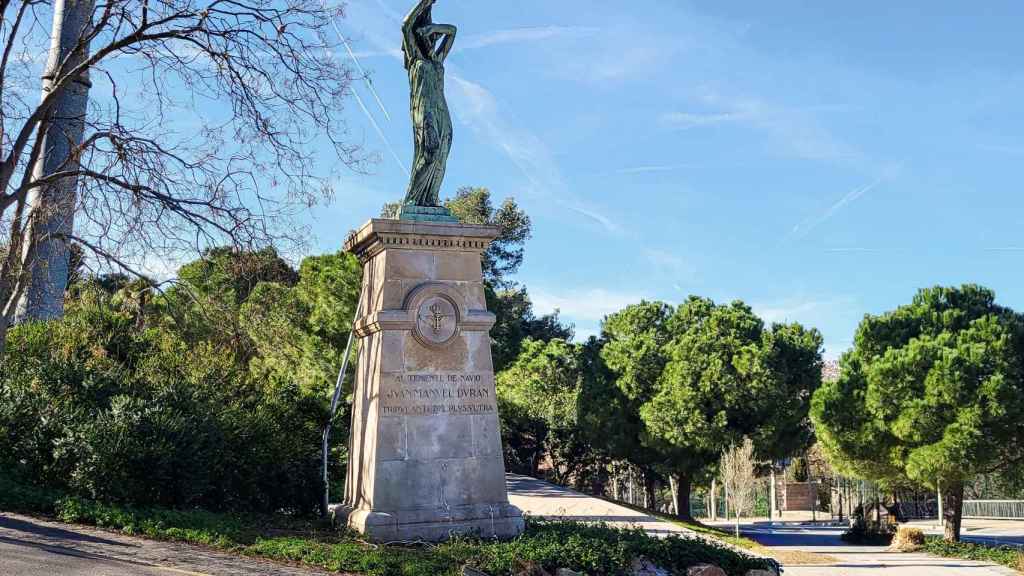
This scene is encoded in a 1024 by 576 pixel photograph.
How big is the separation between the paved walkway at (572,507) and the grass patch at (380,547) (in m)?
9.26

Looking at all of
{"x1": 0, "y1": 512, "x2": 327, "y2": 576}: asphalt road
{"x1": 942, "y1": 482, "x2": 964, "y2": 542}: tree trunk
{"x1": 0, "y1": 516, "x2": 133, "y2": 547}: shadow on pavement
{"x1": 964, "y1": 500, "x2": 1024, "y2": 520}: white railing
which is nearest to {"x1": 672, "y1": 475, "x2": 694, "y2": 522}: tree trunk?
{"x1": 942, "y1": 482, "x2": 964, "y2": 542}: tree trunk

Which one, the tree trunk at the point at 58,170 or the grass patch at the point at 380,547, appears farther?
the tree trunk at the point at 58,170

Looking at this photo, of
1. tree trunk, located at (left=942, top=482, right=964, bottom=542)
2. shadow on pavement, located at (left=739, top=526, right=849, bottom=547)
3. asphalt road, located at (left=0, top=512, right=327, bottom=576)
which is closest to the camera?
asphalt road, located at (left=0, top=512, right=327, bottom=576)

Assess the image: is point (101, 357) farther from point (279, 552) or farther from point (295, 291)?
point (295, 291)

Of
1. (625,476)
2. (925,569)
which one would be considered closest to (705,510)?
(625,476)

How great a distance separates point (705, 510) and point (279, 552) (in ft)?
148

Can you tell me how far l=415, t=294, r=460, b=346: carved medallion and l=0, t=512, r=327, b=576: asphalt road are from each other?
3316 millimetres

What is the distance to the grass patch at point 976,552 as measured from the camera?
2164 cm

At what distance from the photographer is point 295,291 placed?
25.9 m

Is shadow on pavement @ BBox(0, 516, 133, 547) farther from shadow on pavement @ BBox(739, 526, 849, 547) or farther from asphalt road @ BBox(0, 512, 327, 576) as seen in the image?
shadow on pavement @ BBox(739, 526, 849, 547)

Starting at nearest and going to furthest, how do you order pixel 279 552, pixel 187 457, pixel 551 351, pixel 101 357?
1. pixel 279 552
2. pixel 187 457
3. pixel 101 357
4. pixel 551 351

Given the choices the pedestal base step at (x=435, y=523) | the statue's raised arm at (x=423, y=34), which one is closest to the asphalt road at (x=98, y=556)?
the pedestal base step at (x=435, y=523)

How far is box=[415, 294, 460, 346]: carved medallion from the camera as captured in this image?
11042 millimetres

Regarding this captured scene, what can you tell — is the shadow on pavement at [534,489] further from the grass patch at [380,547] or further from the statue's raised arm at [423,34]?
the statue's raised arm at [423,34]
